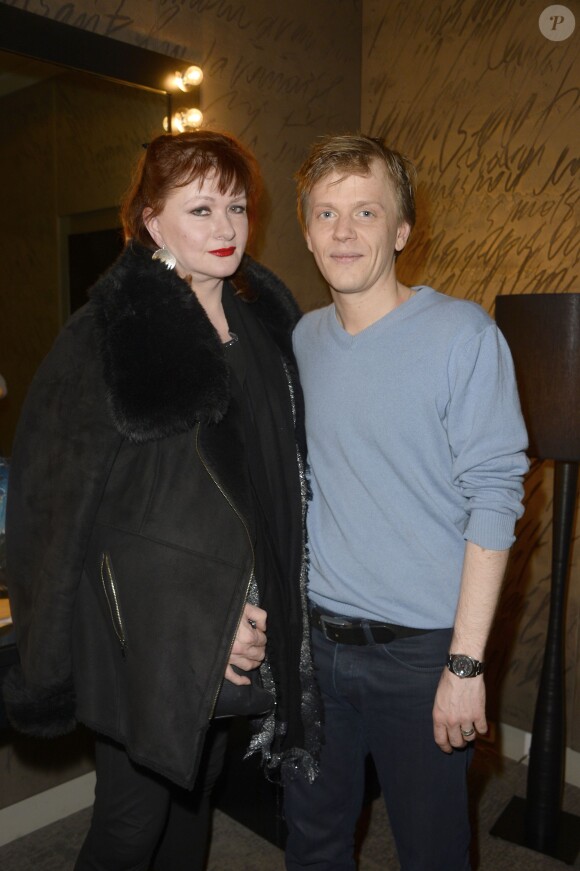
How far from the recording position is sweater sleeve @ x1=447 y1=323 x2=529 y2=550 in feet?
3.99

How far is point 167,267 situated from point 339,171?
0.33m

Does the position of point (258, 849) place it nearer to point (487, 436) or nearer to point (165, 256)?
point (487, 436)

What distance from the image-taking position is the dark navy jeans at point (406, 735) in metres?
1.30

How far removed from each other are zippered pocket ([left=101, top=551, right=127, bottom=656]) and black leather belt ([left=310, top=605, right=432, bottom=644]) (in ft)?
1.14

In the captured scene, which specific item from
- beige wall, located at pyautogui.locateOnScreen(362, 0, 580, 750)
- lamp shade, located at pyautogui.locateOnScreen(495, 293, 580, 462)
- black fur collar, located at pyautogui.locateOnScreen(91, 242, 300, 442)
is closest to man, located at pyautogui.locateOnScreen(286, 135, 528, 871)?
black fur collar, located at pyautogui.locateOnScreen(91, 242, 300, 442)

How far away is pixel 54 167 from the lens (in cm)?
190

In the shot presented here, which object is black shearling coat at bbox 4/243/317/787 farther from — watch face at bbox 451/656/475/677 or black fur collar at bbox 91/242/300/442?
watch face at bbox 451/656/475/677

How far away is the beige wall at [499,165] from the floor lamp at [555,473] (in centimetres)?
35

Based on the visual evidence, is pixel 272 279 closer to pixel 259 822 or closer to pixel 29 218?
pixel 29 218

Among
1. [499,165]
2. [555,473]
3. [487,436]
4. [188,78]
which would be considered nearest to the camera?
[487,436]

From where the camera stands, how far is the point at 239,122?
244cm

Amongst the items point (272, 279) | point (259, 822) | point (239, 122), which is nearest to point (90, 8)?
point (239, 122)

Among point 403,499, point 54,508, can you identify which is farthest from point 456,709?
point 54,508

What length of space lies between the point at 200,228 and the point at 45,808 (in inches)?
69.2
